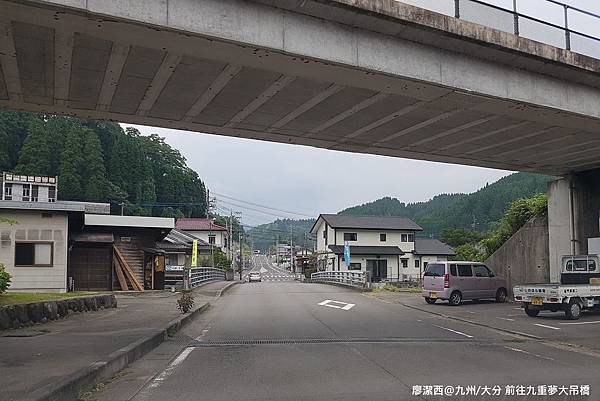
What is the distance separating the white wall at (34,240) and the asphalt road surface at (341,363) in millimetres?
12360

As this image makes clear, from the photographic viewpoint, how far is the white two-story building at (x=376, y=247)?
218 ft

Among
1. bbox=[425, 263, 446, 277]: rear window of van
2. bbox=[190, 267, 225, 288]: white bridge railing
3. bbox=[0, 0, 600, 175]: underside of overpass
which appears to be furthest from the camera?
bbox=[190, 267, 225, 288]: white bridge railing

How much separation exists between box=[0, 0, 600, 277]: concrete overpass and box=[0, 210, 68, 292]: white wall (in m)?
12.2

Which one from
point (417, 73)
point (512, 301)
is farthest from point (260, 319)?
point (512, 301)

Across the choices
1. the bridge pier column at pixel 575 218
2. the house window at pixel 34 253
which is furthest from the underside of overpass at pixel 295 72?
the house window at pixel 34 253

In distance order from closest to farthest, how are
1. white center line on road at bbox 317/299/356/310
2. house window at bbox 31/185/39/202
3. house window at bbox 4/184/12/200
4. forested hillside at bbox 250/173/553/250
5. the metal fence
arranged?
white center line on road at bbox 317/299/356/310 < the metal fence < house window at bbox 4/184/12/200 < house window at bbox 31/185/39/202 < forested hillside at bbox 250/173/553/250

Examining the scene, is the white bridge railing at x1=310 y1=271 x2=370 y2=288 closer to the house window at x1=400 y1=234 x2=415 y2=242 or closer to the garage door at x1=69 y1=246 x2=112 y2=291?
the garage door at x1=69 y1=246 x2=112 y2=291

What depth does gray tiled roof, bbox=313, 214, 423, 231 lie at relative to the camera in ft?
224

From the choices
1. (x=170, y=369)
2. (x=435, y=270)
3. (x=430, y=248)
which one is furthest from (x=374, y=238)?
(x=170, y=369)

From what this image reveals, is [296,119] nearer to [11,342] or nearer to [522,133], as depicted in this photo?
[522,133]

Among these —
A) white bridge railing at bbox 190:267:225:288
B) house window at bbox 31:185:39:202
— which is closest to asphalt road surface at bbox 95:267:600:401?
white bridge railing at bbox 190:267:225:288

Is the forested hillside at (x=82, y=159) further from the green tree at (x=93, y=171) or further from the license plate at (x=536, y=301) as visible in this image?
the license plate at (x=536, y=301)

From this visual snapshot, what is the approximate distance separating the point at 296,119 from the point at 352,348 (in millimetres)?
7076

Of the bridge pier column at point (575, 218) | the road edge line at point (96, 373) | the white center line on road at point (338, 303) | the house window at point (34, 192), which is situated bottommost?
the white center line on road at point (338, 303)
